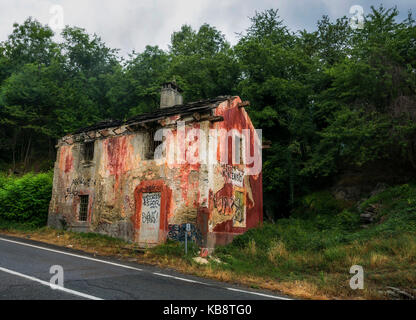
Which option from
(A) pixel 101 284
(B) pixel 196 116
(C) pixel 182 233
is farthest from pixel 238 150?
(A) pixel 101 284

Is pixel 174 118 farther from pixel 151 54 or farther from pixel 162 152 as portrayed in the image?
pixel 151 54

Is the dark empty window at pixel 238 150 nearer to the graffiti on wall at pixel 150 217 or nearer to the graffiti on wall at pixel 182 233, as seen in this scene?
the graffiti on wall at pixel 150 217

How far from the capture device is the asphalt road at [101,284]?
5.46 meters

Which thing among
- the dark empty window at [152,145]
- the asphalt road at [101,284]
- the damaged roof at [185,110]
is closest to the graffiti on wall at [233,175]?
the damaged roof at [185,110]

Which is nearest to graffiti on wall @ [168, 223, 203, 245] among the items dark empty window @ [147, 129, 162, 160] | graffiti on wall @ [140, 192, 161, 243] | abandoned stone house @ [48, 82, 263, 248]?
abandoned stone house @ [48, 82, 263, 248]

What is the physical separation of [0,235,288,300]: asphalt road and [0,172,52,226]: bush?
9065 millimetres

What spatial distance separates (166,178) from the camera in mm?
12633

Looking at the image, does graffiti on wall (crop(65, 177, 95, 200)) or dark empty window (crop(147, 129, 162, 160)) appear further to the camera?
graffiti on wall (crop(65, 177, 95, 200))

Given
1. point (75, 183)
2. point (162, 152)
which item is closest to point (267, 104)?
point (162, 152)

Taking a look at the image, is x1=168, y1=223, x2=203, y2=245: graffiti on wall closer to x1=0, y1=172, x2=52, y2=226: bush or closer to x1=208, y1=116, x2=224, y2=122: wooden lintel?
x1=208, y1=116, x2=224, y2=122: wooden lintel

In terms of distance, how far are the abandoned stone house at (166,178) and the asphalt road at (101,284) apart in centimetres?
351

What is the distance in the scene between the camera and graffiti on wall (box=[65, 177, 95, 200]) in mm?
15661
